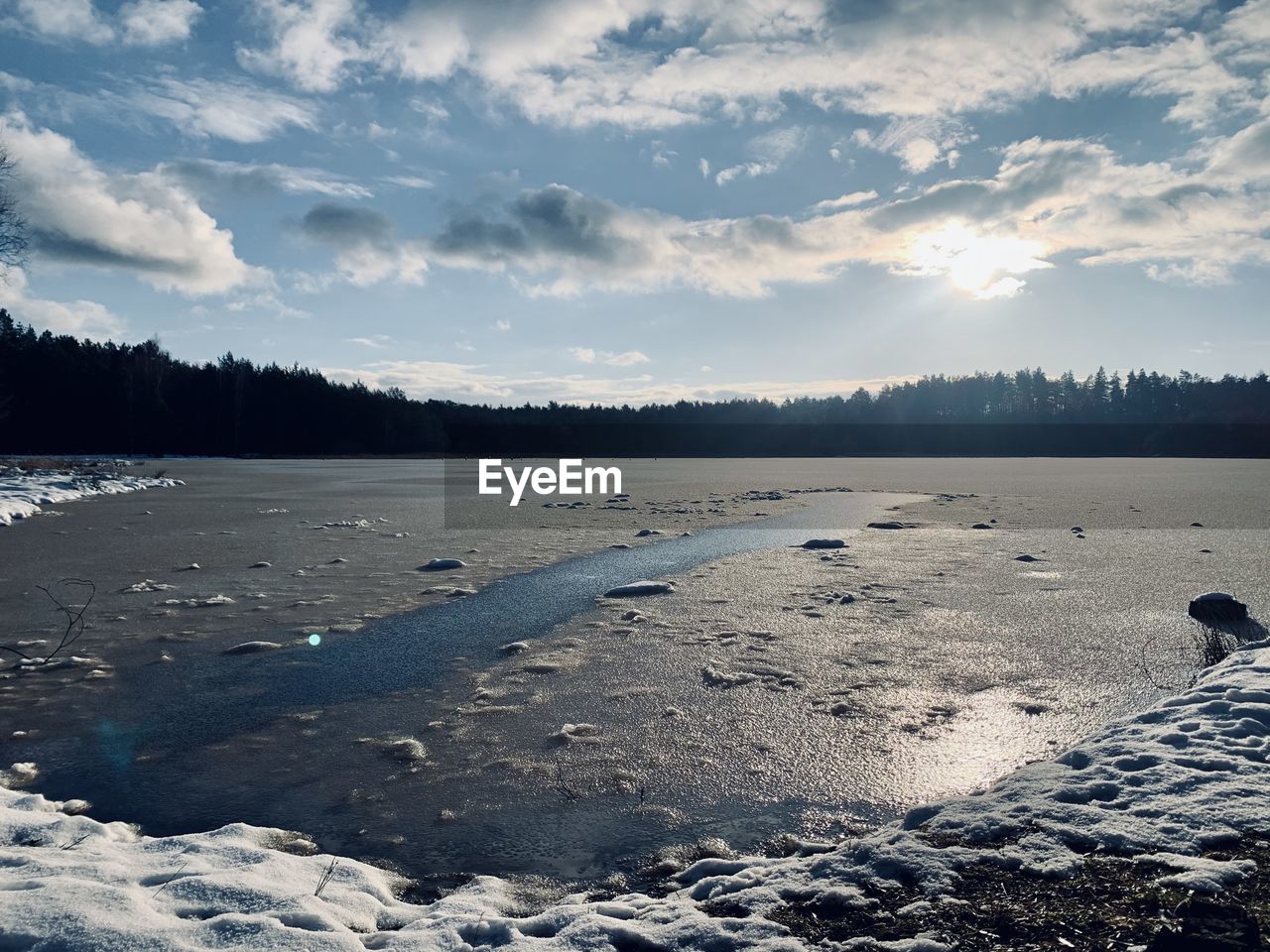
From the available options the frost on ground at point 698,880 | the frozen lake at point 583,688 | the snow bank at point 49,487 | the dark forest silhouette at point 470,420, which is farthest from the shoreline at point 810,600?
the dark forest silhouette at point 470,420

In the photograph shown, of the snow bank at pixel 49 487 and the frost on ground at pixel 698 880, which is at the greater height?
the snow bank at pixel 49 487

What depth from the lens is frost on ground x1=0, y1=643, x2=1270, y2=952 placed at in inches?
83.4

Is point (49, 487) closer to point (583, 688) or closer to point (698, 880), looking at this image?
point (583, 688)

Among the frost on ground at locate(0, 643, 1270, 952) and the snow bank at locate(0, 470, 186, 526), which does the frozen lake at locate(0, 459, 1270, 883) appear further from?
the snow bank at locate(0, 470, 186, 526)

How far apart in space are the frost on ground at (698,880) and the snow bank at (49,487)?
45.2 ft

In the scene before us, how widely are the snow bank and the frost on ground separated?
45.2 ft

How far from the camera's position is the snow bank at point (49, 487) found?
47.0 feet

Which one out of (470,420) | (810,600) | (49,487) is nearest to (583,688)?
(810,600)

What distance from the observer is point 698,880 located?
2.58m

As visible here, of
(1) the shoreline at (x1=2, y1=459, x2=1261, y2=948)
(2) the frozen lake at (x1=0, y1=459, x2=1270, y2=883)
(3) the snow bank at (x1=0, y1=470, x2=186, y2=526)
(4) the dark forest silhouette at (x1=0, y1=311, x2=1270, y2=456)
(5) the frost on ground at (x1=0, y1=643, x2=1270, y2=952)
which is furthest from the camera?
(4) the dark forest silhouette at (x1=0, y1=311, x2=1270, y2=456)

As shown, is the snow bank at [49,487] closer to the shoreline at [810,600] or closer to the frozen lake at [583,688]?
the frozen lake at [583,688]

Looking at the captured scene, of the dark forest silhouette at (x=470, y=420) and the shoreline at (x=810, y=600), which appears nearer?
the shoreline at (x=810, y=600)

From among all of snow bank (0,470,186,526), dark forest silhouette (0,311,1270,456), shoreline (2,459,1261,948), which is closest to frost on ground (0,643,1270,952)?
shoreline (2,459,1261,948)

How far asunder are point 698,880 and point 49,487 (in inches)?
874
